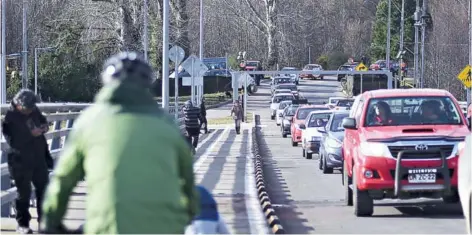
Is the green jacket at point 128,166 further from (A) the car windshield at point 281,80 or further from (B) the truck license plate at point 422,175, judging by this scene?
(A) the car windshield at point 281,80

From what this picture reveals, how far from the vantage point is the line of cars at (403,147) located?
1439cm

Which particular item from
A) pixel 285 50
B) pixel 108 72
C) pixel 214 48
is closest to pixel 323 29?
pixel 214 48

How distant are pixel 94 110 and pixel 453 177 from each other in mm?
10223

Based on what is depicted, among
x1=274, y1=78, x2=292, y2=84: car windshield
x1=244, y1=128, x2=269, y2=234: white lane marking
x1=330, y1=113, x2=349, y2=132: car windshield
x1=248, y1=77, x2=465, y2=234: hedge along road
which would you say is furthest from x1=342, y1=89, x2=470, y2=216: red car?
x1=274, y1=78, x2=292, y2=84: car windshield

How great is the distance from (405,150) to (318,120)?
17528 millimetres

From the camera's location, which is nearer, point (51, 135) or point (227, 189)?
point (51, 135)

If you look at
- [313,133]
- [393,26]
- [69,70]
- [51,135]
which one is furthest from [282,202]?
[393,26]

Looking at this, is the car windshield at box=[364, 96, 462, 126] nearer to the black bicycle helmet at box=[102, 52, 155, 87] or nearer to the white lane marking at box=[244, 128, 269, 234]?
the white lane marking at box=[244, 128, 269, 234]

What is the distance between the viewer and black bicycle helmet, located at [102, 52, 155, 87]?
16.3ft

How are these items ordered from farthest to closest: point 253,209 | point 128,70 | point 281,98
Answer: point 281,98, point 253,209, point 128,70

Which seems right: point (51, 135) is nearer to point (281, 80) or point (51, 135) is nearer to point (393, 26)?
point (281, 80)

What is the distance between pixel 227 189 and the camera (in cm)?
1852

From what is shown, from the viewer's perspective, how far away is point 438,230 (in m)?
13.3

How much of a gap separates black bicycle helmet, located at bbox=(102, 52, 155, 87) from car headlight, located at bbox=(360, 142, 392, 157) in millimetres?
9752
